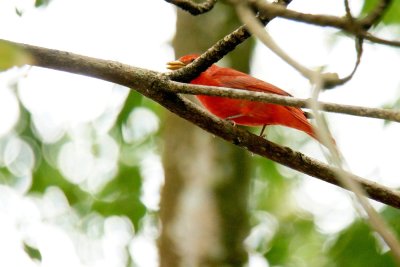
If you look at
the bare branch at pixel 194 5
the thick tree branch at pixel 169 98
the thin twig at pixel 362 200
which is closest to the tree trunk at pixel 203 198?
the thick tree branch at pixel 169 98

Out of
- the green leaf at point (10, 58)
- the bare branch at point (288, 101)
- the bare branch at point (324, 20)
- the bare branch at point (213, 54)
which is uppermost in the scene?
the bare branch at point (213, 54)

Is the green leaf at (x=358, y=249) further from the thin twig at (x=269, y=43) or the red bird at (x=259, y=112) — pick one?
the thin twig at (x=269, y=43)

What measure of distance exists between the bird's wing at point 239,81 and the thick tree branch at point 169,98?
4.28 feet

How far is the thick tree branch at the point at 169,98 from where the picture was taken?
8.71ft

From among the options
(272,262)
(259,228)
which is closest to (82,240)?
(259,228)

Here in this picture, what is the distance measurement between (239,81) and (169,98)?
5.62 feet

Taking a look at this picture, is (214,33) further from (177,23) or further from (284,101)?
(284,101)

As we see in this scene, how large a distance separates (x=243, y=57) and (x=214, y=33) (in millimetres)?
292

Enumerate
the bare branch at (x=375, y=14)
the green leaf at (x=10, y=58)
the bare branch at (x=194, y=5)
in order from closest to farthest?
the green leaf at (x=10, y=58) < the bare branch at (x=375, y=14) < the bare branch at (x=194, y=5)

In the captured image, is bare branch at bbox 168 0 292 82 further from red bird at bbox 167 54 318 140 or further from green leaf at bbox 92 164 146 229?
green leaf at bbox 92 164 146 229

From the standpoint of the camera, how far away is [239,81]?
446 centimetres

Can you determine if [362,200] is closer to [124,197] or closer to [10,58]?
[10,58]

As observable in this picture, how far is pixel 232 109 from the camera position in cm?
404

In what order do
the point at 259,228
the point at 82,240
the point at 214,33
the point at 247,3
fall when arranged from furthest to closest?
the point at 82,240 → the point at 259,228 → the point at 214,33 → the point at 247,3
